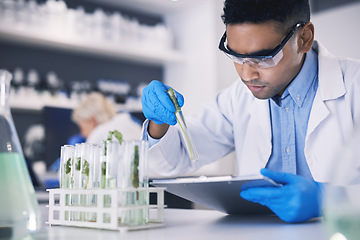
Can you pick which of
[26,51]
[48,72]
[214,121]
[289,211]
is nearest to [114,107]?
[48,72]

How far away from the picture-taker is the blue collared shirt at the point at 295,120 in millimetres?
1713

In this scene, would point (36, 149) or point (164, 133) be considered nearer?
point (164, 133)

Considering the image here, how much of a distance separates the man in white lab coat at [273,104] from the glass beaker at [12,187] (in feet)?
2.28

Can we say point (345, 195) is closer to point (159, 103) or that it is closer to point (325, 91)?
point (159, 103)

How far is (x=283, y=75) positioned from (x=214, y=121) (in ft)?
1.83

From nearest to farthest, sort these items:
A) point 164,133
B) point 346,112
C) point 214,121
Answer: point 346,112 → point 164,133 → point 214,121

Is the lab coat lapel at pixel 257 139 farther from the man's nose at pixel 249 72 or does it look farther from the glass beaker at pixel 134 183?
the glass beaker at pixel 134 183

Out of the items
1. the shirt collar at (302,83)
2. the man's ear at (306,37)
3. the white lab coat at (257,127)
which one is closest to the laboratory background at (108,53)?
the white lab coat at (257,127)

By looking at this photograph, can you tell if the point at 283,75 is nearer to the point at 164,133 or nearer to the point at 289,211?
the point at 164,133

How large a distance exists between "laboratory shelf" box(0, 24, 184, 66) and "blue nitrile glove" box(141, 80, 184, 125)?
8.71ft

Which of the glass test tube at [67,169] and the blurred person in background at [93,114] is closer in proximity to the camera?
the glass test tube at [67,169]

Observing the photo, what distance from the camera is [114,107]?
4387 millimetres

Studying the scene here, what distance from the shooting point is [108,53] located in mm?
4547

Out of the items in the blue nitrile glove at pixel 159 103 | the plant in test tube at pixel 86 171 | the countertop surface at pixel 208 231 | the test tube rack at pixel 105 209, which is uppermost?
the blue nitrile glove at pixel 159 103
